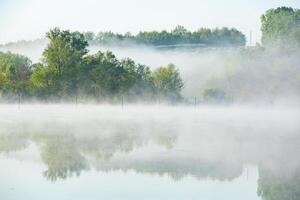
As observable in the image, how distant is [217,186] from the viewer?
13453 mm

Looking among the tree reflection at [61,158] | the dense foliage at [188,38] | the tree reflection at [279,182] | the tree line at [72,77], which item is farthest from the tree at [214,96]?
the dense foliage at [188,38]

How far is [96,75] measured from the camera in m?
63.3

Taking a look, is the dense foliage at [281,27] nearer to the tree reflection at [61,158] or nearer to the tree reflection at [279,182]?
the tree reflection at [61,158]

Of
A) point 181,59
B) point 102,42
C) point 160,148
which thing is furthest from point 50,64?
point 102,42

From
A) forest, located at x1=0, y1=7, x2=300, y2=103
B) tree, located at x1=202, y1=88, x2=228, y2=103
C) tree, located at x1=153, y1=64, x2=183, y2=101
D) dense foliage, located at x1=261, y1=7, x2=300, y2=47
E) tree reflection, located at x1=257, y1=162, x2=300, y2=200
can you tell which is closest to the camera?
tree reflection, located at x1=257, y1=162, x2=300, y2=200

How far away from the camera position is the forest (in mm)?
62000

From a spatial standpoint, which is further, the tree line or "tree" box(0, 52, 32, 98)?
"tree" box(0, 52, 32, 98)

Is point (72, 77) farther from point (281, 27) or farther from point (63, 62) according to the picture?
point (281, 27)

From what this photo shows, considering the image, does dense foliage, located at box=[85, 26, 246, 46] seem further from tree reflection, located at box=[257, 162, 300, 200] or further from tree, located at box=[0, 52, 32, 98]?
tree reflection, located at box=[257, 162, 300, 200]

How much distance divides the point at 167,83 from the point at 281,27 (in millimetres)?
15855

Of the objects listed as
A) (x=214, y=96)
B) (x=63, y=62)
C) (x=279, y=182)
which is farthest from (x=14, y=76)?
(x=279, y=182)

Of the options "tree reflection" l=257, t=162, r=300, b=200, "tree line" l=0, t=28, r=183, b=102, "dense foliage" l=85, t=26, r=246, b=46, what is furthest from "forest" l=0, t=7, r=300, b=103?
"dense foliage" l=85, t=26, r=246, b=46

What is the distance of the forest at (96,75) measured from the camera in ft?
203

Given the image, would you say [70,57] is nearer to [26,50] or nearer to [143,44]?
[143,44]
